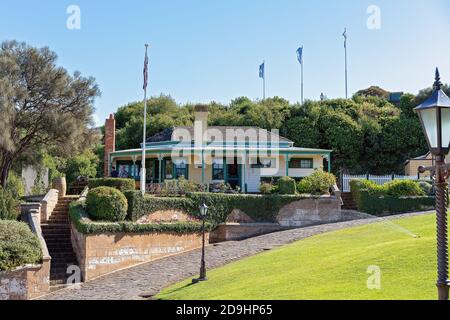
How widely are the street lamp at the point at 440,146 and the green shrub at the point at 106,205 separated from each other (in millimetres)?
17437

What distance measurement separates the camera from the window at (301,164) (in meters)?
33.9

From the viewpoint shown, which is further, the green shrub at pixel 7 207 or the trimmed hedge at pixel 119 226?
the green shrub at pixel 7 207

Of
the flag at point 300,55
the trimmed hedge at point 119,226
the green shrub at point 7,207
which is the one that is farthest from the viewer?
the flag at point 300,55

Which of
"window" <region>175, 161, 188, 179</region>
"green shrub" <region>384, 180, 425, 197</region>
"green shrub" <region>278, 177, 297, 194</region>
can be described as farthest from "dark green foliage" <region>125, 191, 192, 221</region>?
"green shrub" <region>384, 180, 425, 197</region>

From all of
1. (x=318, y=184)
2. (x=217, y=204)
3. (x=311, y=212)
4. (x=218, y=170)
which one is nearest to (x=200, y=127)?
(x=218, y=170)

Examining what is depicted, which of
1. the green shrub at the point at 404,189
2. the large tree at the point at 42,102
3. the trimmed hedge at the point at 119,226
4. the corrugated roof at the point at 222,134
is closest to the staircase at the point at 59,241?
the trimmed hedge at the point at 119,226

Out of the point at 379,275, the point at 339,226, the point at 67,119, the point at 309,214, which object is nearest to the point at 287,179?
the point at 309,214

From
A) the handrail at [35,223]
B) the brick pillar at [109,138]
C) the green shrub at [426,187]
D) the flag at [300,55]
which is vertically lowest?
the handrail at [35,223]

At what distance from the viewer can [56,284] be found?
63.5 ft

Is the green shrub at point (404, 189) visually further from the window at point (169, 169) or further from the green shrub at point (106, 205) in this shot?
the green shrub at point (106, 205)

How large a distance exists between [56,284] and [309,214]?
42.6 feet

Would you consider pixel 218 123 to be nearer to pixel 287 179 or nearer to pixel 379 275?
pixel 287 179

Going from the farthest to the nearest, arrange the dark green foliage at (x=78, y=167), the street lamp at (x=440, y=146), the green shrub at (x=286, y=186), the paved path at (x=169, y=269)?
the dark green foliage at (x=78, y=167) < the green shrub at (x=286, y=186) < the paved path at (x=169, y=269) < the street lamp at (x=440, y=146)
